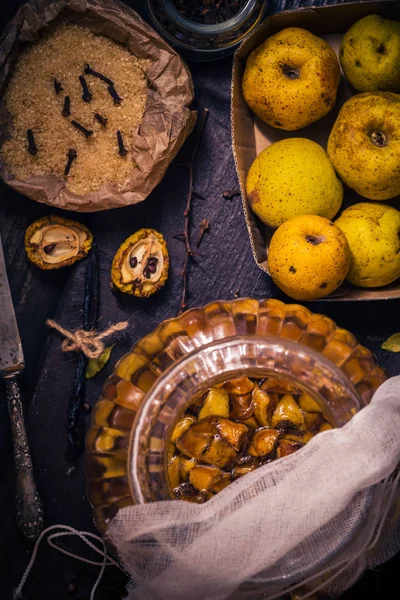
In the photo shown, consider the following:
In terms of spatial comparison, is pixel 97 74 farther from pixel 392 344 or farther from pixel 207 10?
pixel 392 344

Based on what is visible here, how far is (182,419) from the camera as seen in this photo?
1.01 metres

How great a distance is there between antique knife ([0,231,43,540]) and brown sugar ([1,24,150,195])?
22 cm

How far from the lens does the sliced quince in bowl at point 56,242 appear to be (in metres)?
1.27

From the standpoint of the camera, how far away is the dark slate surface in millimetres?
1265

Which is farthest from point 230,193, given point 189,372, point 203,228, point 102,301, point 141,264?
point 189,372

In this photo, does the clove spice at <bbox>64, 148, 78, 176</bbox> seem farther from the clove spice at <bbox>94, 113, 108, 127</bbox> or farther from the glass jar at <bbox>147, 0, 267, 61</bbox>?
the glass jar at <bbox>147, 0, 267, 61</bbox>

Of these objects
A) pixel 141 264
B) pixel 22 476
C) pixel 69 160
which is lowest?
pixel 22 476

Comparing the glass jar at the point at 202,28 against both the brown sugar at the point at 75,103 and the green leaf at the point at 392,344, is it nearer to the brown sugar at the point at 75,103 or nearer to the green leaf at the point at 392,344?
the brown sugar at the point at 75,103

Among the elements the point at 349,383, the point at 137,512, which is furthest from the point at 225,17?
the point at 137,512

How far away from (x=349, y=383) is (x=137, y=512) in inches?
14.1

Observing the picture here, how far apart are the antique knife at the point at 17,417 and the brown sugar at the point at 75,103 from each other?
22 cm

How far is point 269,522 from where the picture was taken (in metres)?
0.90

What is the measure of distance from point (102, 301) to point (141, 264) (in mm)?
115

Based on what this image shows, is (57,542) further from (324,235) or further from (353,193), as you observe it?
(353,193)
